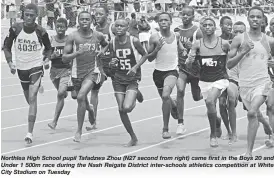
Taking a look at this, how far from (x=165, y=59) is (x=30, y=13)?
2.26 meters

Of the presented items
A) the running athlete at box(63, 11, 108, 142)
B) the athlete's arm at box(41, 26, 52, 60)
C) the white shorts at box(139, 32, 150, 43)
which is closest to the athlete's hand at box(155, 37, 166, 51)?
the running athlete at box(63, 11, 108, 142)

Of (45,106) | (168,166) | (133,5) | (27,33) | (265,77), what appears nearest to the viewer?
(168,166)

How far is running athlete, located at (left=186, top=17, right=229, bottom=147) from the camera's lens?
9.64 metres

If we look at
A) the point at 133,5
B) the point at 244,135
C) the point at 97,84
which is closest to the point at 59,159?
the point at 97,84

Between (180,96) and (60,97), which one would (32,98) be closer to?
(60,97)

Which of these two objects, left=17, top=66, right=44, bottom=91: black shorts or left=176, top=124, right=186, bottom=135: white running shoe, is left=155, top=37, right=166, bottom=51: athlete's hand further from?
left=17, top=66, right=44, bottom=91: black shorts

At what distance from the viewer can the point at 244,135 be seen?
10734mm

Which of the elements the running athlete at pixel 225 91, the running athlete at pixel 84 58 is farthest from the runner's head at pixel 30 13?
the running athlete at pixel 225 91

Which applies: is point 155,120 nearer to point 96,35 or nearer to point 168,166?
point 96,35

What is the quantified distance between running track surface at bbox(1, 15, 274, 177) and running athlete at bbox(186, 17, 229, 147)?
26.7 inches

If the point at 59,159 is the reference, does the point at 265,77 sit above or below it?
above

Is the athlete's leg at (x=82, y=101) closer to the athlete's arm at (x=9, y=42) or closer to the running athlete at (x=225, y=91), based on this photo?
the athlete's arm at (x=9, y=42)

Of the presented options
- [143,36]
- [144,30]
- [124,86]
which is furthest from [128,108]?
[144,30]

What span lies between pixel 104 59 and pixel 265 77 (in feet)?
13.7
